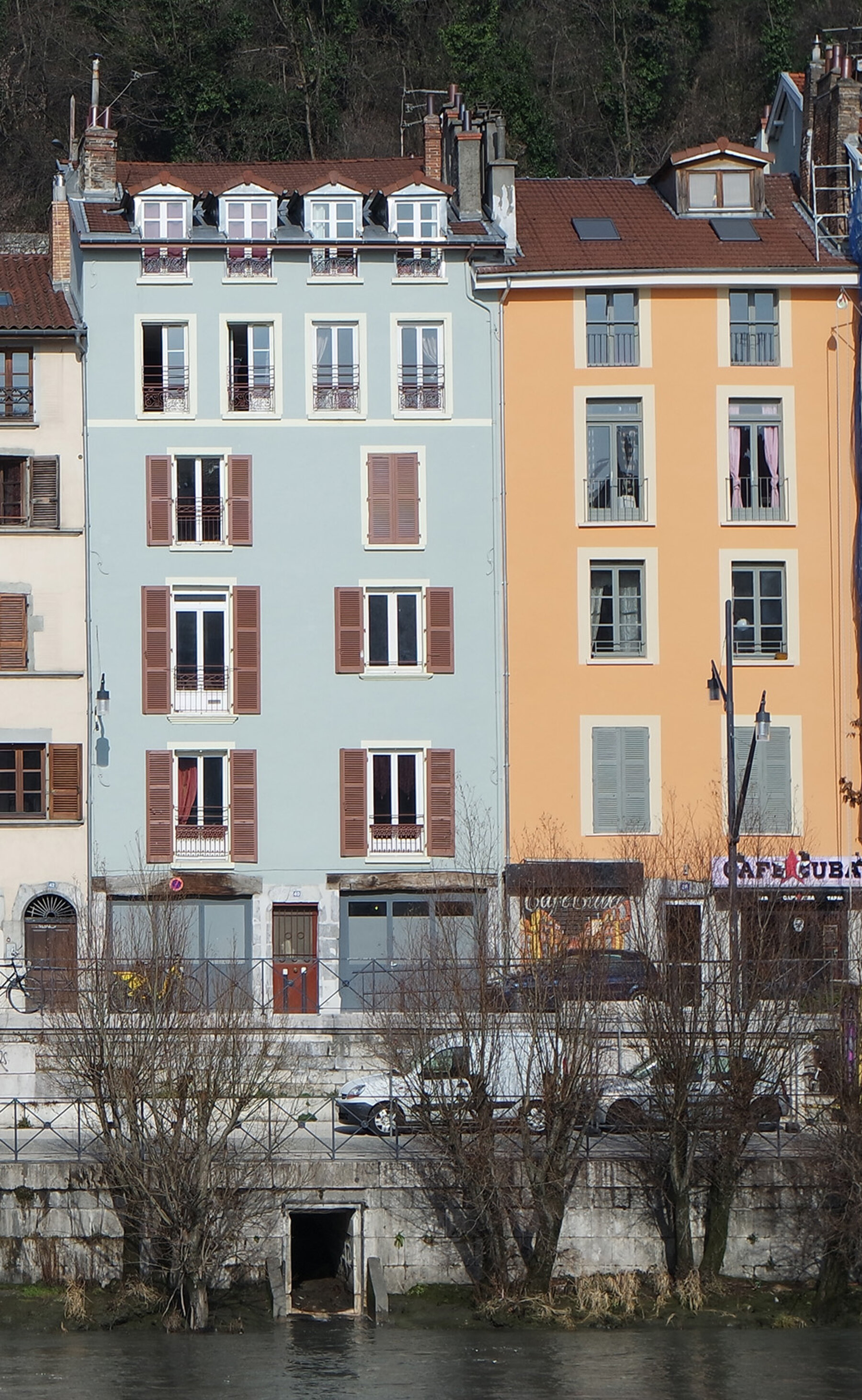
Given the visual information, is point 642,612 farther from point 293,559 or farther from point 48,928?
point 48,928

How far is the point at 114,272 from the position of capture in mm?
47125

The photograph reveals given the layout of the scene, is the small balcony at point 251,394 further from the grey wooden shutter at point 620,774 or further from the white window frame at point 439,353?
the grey wooden shutter at point 620,774

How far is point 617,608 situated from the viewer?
47.2 metres

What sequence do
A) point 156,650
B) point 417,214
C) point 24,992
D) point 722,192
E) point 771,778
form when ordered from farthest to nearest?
point 722,192 < point 417,214 < point 771,778 < point 156,650 < point 24,992

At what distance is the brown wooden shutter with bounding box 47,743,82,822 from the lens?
149ft

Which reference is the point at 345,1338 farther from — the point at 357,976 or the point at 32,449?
the point at 32,449

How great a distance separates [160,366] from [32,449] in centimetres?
340

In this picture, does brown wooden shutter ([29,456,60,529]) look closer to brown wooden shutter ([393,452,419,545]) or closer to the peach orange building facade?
brown wooden shutter ([393,452,419,545])

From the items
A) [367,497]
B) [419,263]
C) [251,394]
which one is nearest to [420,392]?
[367,497]

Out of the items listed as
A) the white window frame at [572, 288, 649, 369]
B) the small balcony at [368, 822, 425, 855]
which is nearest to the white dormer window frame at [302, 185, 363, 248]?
the white window frame at [572, 288, 649, 369]

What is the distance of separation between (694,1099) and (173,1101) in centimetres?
804

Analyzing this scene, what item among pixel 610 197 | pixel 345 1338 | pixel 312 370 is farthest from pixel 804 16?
pixel 345 1338

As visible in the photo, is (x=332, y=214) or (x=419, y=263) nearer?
(x=419, y=263)

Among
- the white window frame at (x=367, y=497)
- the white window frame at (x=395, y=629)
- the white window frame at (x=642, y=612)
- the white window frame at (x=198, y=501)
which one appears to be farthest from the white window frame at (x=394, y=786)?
the white window frame at (x=198, y=501)
